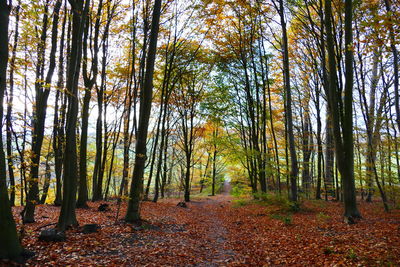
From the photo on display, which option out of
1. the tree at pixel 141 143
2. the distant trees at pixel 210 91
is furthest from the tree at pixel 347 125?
the tree at pixel 141 143

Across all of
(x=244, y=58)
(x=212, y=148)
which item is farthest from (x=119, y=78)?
(x=212, y=148)

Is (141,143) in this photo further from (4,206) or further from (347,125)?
(347,125)

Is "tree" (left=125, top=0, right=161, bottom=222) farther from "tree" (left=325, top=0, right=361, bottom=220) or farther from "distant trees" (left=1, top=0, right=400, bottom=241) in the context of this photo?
"tree" (left=325, top=0, right=361, bottom=220)

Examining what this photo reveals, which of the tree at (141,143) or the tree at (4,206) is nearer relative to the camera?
the tree at (4,206)

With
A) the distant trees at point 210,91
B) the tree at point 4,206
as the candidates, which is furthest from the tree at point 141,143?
the tree at point 4,206

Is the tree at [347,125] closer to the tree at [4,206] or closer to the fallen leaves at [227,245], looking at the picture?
the fallen leaves at [227,245]

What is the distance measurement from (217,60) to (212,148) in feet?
32.5

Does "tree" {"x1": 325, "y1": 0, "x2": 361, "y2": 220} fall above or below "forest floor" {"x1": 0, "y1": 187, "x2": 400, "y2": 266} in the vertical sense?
above

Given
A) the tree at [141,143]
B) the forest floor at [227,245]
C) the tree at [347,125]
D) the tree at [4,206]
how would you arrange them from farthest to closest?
1. the tree at [141,143]
2. the tree at [347,125]
3. the forest floor at [227,245]
4. the tree at [4,206]

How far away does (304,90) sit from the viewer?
19.6 metres

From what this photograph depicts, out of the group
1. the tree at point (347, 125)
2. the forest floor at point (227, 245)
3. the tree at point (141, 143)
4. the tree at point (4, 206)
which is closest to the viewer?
the tree at point (4, 206)

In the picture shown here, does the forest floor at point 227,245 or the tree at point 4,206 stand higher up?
the tree at point 4,206

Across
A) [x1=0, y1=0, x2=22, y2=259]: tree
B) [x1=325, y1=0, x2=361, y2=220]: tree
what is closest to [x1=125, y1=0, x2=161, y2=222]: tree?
[x1=0, y1=0, x2=22, y2=259]: tree

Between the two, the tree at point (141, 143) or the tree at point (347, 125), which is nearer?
the tree at point (347, 125)
